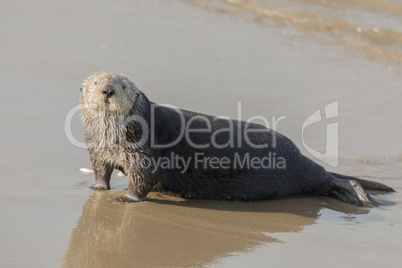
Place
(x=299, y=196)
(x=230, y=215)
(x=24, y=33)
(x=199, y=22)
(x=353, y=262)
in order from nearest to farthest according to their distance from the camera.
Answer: (x=353, y=262) < (x=230, y=215) < (x=299, y=196) < (x=24, y=33) < (x=199, y=22)

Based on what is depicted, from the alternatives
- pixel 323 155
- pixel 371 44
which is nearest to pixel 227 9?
pixel 371 44

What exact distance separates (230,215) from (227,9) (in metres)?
6.88

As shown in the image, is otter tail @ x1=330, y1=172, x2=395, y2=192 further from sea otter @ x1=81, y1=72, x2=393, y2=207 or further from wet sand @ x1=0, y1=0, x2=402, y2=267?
wet sand @ x1=0, y1=0, x2=402, y2=267

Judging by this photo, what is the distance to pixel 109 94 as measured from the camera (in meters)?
5.34

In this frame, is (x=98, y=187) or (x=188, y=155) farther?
(x=188, y=155)

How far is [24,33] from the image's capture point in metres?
8.68

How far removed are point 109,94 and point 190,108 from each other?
2.27 m

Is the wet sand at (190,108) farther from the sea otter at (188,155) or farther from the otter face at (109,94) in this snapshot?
the otter face at (109,94)

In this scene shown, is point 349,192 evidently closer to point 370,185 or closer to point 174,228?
point 370,185

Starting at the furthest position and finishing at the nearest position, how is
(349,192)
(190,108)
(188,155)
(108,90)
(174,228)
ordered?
1. (190,108)
2. (349,192)
3. (188,155)
4. (108,90)
5. (174,228)

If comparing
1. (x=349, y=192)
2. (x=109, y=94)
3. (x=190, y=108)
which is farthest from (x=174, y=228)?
(x=190, y=108)

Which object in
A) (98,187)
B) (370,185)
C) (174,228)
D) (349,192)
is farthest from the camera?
(370,185)

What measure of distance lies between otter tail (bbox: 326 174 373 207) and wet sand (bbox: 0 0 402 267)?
0.14 m

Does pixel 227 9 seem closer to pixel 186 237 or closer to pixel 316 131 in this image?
pixel 316 131
